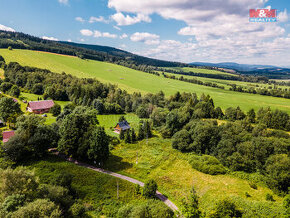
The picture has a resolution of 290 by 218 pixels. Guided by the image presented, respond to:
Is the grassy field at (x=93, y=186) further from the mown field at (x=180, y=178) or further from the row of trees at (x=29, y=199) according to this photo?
the mown field at (x=180, y=178)

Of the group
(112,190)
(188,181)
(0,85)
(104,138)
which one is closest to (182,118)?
(188,181)

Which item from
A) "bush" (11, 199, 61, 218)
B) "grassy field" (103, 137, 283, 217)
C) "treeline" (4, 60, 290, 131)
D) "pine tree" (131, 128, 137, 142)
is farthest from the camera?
"treeline" (4, 60, 290, 131)

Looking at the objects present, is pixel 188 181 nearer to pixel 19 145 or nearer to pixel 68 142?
pixel 68 142

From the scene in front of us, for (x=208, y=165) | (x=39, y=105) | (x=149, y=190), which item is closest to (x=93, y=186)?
(x=149, y=190)

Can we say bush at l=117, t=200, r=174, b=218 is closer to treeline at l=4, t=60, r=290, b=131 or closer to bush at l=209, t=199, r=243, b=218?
bush at l=209, t=199, r=243, b=218

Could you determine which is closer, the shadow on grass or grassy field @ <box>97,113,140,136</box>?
the shadow on grass

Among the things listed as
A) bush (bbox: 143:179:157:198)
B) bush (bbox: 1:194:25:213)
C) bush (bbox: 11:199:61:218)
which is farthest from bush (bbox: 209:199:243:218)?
bush (bbox: 1:194:25:213)

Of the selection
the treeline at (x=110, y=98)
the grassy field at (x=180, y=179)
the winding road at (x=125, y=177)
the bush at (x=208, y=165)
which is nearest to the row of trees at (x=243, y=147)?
the bush at (x=208, y=165)
